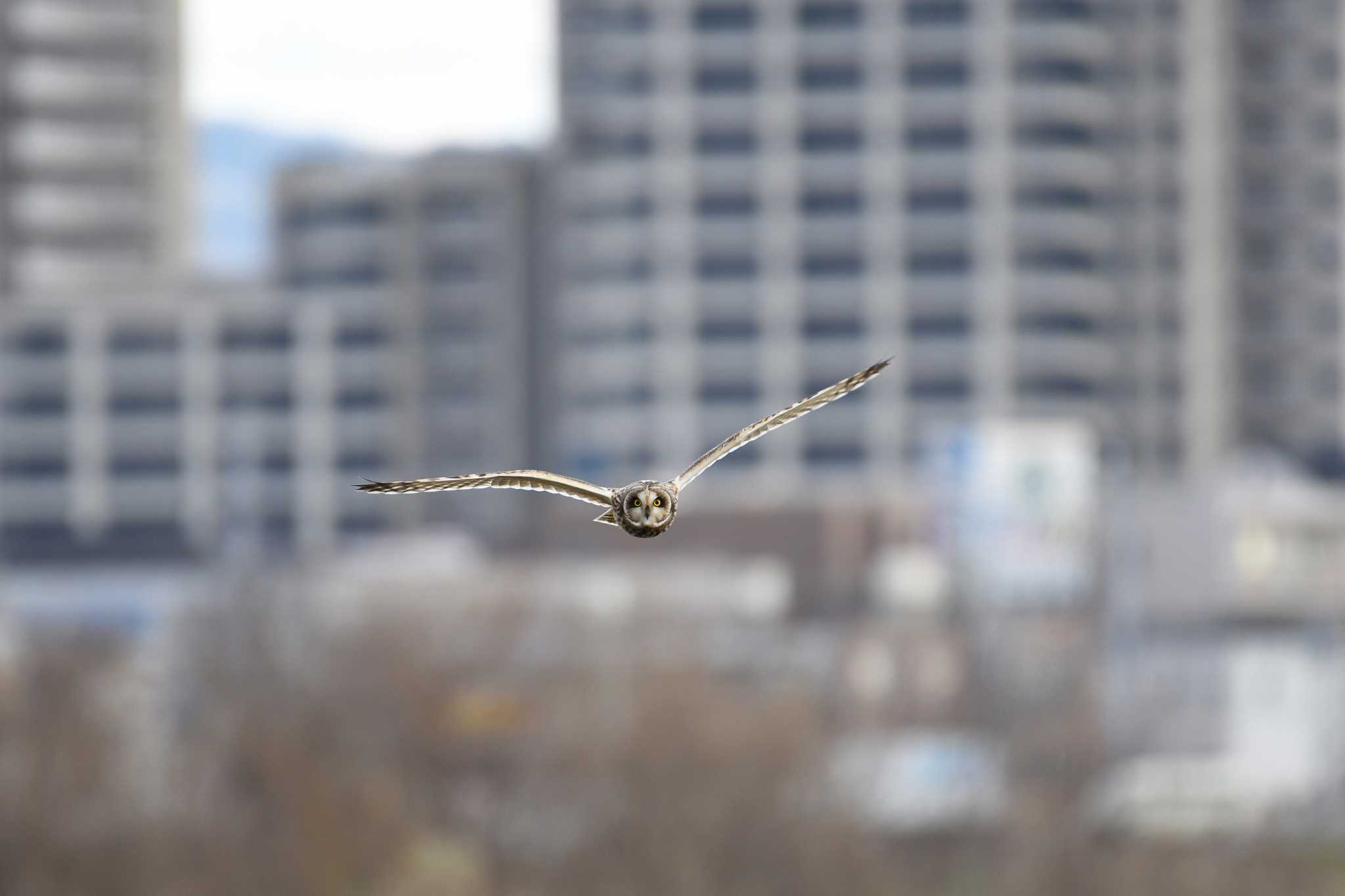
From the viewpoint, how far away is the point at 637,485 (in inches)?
194

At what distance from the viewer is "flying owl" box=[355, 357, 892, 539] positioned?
15.4 ft

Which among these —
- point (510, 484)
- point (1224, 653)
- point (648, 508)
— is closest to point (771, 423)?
point (648, 508)

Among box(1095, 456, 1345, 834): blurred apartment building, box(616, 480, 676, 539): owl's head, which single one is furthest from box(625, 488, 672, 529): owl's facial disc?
box(1095, 456, 1345, 834): blurred apartment building

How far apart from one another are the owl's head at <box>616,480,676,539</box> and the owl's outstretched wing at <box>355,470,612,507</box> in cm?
6

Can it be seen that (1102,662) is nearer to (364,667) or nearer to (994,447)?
(994,447)

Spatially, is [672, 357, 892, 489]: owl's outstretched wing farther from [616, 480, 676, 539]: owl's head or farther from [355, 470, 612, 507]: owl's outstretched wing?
[355, 470, 612, 507]: owl's outstretched wing

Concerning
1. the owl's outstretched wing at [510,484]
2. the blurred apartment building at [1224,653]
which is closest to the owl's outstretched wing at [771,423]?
Answer: the owl's outstretched wing at [510,484]

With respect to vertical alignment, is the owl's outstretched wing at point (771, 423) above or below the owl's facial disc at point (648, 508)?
above

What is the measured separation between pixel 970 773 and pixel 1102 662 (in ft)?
83.8

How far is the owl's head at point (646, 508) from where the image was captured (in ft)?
15.8

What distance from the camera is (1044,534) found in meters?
186

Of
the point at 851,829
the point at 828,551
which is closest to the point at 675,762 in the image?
the point at 851,829

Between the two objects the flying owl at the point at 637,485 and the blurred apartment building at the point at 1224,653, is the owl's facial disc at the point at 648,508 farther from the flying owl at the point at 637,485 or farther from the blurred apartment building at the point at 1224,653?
the blurred apartment building at the point at 1224,653

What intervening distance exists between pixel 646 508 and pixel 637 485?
0.07m
